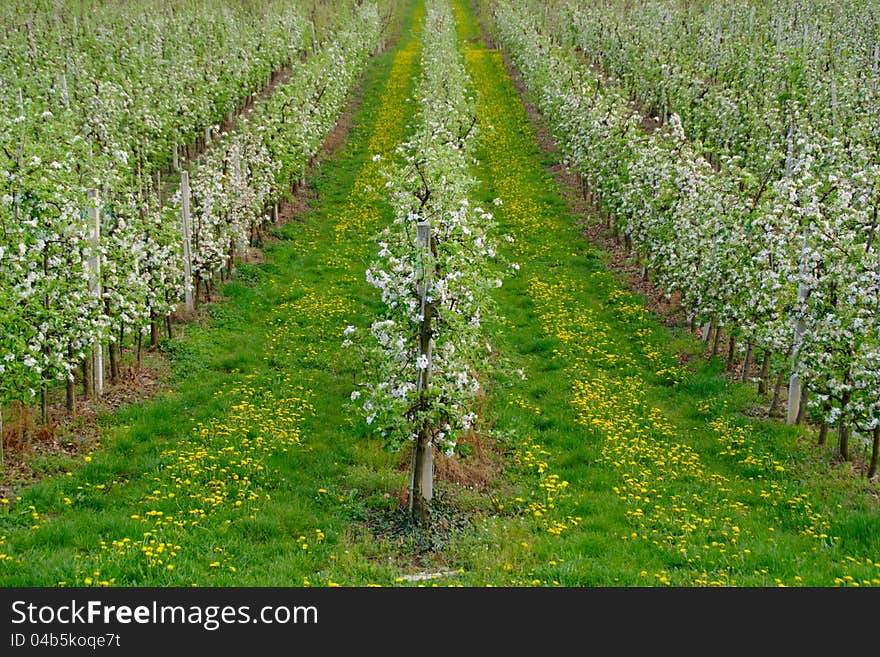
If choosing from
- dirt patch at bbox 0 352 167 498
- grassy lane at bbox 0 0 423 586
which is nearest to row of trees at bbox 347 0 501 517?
grassy lane at bbox 0 0 423 586

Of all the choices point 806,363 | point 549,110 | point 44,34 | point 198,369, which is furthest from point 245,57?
point 806,363

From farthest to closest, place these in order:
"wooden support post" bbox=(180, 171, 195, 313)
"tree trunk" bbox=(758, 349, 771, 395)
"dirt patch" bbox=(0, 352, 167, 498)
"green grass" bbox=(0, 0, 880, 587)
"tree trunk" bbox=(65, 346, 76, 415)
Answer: "wooden support post" bbox=(180, 171, 195, 313) → "tree trunk" bbox=(758, 349, 771, 395) → "tree trunk" bbox=(65, 346, 76, 415) → "dirt patch" bbox=(0, 352, 167, 498) → "green grass" bbox=(0, 0, 880, 587)

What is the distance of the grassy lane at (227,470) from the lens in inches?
368

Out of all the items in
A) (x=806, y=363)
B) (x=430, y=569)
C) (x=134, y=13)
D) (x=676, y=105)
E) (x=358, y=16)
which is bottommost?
(x=430, y=569)

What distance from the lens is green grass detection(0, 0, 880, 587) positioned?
31.6 ft

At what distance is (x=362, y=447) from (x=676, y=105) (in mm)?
21544

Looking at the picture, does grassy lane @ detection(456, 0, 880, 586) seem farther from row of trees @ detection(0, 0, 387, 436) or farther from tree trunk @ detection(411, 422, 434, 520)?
row of trees @ detection(0, 0, 387, 436)

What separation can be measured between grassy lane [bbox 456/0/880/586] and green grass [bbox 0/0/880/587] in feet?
0.13

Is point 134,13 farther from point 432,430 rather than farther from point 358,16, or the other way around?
point 432,430

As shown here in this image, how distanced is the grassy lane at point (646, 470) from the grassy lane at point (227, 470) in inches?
111

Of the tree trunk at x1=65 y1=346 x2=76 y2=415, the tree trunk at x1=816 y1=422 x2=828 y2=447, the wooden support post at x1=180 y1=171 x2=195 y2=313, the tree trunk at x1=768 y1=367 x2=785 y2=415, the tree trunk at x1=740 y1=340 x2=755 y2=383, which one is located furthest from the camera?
the wooden support post at x1=180 y1=171 x2=195 y2=313

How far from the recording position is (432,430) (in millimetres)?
11266

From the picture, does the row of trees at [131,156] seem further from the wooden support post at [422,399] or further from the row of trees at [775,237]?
the row of trees at [775,237]

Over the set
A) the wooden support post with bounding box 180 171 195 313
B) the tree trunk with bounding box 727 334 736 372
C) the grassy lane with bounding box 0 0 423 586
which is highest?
the wooden support post with bounding box 180 171 195 313
